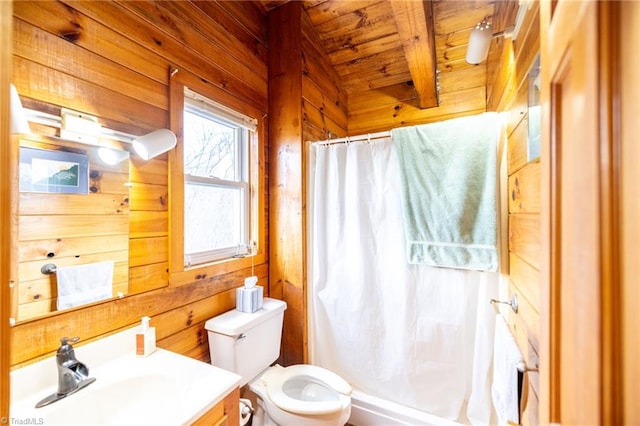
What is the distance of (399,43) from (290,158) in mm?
1274

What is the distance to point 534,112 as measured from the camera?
2.67 ft

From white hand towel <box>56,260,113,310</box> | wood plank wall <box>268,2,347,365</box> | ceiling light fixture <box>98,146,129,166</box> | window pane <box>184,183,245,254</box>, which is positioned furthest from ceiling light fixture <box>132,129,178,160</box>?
wood plank wall <box>268,2,347,365</box>

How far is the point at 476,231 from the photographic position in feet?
4.47

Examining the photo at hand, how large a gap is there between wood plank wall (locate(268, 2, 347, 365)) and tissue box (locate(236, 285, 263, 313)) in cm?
34

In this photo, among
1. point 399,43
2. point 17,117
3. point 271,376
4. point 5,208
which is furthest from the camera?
point 399,43

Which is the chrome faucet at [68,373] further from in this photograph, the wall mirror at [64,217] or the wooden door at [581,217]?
the wooden door at [581,217]

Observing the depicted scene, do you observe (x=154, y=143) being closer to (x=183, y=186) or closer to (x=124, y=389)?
(x=183, y=186)

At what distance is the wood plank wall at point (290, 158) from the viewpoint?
70.6 inches

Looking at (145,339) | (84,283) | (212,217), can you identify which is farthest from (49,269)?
(212,217)

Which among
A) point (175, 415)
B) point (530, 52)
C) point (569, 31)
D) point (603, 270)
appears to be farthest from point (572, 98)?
point (175, 415)

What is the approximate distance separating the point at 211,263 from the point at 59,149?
2.64 feet

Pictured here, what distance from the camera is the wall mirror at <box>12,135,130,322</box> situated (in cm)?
81

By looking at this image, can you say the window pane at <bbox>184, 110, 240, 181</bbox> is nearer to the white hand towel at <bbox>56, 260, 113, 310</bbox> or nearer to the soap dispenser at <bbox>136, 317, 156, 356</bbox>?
the white hand towel at <bbox>56, 260, 113, 310</bbox>

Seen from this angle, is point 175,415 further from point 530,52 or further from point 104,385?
point 530,52
